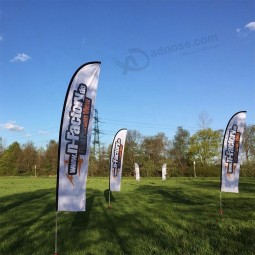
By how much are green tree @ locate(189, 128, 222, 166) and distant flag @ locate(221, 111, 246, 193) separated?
190 ft

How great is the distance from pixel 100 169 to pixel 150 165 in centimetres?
1280

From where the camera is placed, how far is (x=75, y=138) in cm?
618

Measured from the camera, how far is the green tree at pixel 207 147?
68812 millimetres

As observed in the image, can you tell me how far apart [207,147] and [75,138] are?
6598 cm

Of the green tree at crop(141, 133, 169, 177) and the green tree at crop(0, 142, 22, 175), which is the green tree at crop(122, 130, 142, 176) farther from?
the green tree at crop(0, 142, 22, 175)

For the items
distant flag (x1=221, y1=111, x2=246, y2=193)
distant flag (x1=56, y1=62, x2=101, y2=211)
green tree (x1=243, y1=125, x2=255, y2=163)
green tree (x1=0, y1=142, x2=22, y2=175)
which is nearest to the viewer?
distant flag (x1=56, y1=62, x2=101, y2=211)

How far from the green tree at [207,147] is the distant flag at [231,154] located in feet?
190

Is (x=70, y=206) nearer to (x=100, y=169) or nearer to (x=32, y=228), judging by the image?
(x=32, y=228)

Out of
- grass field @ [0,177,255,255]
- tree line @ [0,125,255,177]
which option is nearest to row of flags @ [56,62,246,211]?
grass field @ [0,177,255,255]

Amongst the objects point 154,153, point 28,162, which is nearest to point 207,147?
point 154,153

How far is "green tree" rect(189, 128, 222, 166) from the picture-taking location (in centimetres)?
6881

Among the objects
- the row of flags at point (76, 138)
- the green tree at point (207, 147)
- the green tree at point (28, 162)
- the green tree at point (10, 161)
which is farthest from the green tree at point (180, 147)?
the row of flags at point (76, 138)

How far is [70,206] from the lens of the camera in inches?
245

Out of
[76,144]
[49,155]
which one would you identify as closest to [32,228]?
[76,144]
